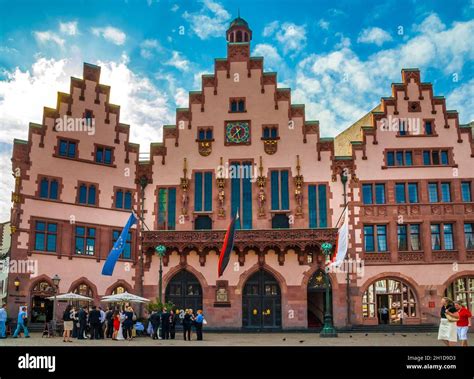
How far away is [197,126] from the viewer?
45.8 meters

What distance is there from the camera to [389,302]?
1672 inches

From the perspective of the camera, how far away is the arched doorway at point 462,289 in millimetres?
42062

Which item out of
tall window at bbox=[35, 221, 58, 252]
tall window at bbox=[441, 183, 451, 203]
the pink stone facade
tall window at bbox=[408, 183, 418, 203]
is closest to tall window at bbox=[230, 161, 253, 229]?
the pink stone facade

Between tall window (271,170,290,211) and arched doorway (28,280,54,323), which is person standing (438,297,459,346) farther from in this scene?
arched doorway (28,280,54,323)

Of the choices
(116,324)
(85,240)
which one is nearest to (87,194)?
(85,240)

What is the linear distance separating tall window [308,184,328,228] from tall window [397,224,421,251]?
5535 mm

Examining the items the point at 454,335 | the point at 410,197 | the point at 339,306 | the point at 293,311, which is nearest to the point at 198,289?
the point at 293,311

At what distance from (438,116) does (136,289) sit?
26.4 metres

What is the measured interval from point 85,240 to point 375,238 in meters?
21.2

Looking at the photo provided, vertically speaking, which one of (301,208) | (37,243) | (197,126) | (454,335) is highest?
(197,126)

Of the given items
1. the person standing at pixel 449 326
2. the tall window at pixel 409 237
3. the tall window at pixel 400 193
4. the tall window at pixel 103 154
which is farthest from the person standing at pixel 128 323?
the tall window at pixel 400 193

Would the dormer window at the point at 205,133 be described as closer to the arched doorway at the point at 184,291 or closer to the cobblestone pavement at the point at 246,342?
the arched doorway at the point at 184,291
